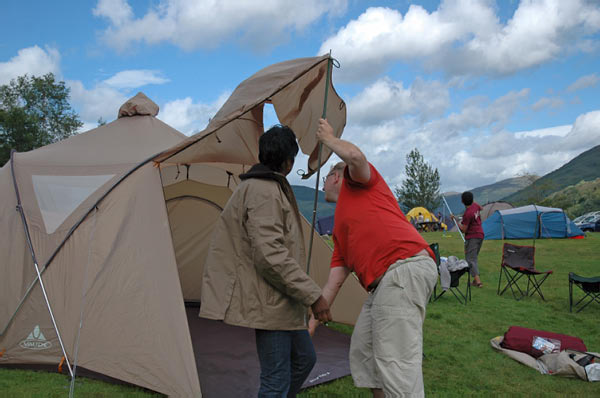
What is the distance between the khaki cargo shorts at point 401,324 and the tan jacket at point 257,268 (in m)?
0.35

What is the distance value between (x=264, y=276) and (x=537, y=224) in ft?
61.0

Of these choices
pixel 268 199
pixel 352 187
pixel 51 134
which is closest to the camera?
pixel 268 199

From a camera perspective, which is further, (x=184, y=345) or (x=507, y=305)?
(x=507, y=305)

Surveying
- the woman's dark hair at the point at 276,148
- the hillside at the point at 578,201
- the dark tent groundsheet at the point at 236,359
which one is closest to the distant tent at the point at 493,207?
the dark tent groundsheet at the point at 236,359

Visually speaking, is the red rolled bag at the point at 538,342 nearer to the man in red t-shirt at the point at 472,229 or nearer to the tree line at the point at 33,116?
the man in red t-shirt at the point at 472,229

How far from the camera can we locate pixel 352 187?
243cm

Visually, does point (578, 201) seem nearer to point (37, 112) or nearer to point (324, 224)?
point (324, 224)

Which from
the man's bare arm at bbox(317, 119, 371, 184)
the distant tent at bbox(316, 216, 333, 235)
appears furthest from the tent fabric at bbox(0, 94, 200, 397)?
the distant tent at bbox(316, 216, 333, 235)

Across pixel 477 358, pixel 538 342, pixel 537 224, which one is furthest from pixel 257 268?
pixel 537 224

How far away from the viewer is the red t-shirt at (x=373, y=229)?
7.68 ft

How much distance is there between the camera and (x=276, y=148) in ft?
7.58

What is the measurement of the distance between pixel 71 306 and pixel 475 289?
264 inches

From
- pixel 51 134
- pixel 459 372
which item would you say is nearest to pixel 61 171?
pixel 459 372

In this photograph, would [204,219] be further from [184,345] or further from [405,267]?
[405,267]
